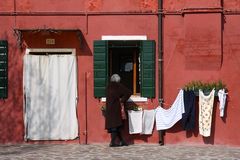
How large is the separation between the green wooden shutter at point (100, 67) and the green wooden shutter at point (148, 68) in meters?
0.93

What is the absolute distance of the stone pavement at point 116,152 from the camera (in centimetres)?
1110

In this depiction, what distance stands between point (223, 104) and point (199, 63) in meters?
1.16

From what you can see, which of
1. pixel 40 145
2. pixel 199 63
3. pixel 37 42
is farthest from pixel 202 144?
pixel 37 42

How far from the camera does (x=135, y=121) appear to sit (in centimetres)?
1282

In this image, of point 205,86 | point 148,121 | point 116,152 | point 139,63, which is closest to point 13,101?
point 116,152

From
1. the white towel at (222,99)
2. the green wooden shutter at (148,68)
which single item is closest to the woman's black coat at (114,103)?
the green wooden shutter at (148,68)

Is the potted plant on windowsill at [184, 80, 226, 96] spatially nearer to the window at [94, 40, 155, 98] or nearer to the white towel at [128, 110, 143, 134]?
the window at [94, 40, 155, 98]

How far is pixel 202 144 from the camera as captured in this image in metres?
12.7

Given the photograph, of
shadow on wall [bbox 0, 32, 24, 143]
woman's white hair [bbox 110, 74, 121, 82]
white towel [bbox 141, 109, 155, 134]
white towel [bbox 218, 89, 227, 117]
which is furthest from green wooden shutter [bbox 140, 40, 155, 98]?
shadow on wall [bbox 0, 32, 24, 143]

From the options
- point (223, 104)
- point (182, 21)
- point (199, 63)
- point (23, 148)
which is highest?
point (182, 21)

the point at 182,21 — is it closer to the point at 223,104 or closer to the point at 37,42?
the point at 223,104

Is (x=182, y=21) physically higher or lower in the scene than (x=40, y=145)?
higher

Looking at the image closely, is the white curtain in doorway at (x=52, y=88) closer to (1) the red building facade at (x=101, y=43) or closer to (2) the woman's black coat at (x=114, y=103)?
(1) the red building facade at (x=101, y=43)

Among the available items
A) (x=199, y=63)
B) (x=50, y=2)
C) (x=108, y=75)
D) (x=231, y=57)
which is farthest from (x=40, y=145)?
(x=231, y=57)
